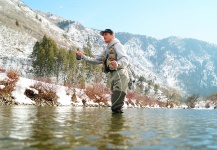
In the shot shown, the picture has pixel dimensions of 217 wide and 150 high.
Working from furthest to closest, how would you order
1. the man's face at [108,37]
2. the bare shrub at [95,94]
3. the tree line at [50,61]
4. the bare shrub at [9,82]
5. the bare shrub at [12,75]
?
the tree line at [50,61], the bare shrub at [95,94], the bare shrub at [12,75], the bare shrub at [9,82], the man's face at [108,37]

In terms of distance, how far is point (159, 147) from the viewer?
121 inches

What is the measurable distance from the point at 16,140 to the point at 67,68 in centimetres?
9546

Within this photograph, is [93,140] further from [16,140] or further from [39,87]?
[39,87]

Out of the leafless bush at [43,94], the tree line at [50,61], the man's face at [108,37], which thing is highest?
the tree line at [50,61]

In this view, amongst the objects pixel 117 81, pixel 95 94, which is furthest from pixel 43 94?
pixel 117 81

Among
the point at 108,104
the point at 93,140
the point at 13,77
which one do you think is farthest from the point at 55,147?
the point at 108,104

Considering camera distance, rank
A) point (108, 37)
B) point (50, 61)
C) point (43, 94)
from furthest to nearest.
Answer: point (50, 61) → point (43, 94) → point (108, 37)

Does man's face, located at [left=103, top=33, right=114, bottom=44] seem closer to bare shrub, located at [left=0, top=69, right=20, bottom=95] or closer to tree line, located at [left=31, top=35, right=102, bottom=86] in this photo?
bare shrub, located at [left=0, top=69, right=20, bottom=95]

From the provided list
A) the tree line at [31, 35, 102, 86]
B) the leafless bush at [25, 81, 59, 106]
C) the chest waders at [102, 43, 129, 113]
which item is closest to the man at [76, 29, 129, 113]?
the chest waders at [102, 43, 129, 113]

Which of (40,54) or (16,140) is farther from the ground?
(40,54)

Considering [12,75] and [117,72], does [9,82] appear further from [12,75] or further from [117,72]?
[117,72]

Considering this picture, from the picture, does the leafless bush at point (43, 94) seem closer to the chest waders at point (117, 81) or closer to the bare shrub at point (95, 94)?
the bare shrub at point (95, 94)

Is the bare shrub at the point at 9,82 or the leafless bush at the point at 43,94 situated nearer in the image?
the bare shrub at the point at 9,82

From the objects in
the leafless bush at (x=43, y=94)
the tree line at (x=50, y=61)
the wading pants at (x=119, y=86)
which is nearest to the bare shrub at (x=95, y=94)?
the leafless bush at (x=43, y=94)
